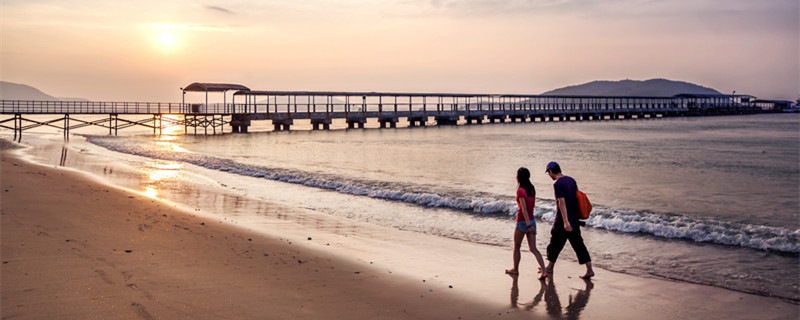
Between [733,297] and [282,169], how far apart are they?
1806 centimetres

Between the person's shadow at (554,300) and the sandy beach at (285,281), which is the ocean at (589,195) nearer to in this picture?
the sandy beach at (285,281)

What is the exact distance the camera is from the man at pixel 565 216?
6.30 meters

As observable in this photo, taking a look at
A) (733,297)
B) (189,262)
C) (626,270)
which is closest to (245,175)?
(189,262)

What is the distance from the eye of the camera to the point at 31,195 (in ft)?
35.4

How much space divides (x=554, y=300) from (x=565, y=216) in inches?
38.8

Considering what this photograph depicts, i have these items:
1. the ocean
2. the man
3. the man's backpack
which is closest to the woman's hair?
the man

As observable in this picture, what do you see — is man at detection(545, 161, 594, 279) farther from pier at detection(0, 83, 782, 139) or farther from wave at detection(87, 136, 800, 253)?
pier at detection(0, 83, 782, 139)

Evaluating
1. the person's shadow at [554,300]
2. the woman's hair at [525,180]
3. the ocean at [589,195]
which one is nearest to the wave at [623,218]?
the ocean at [589,195]

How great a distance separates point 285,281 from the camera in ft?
19.6

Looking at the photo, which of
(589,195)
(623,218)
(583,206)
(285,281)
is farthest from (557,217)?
(589,195)

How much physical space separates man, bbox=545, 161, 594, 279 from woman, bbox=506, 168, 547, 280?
0.22 metres

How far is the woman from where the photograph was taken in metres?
6.35

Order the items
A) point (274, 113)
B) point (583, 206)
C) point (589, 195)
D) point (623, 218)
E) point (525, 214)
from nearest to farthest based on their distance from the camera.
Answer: point (583, 206), point (525, 214), point (623, 218), point (589, 195), point (274, 113)

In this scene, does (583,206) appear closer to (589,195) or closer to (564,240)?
(564,240)
